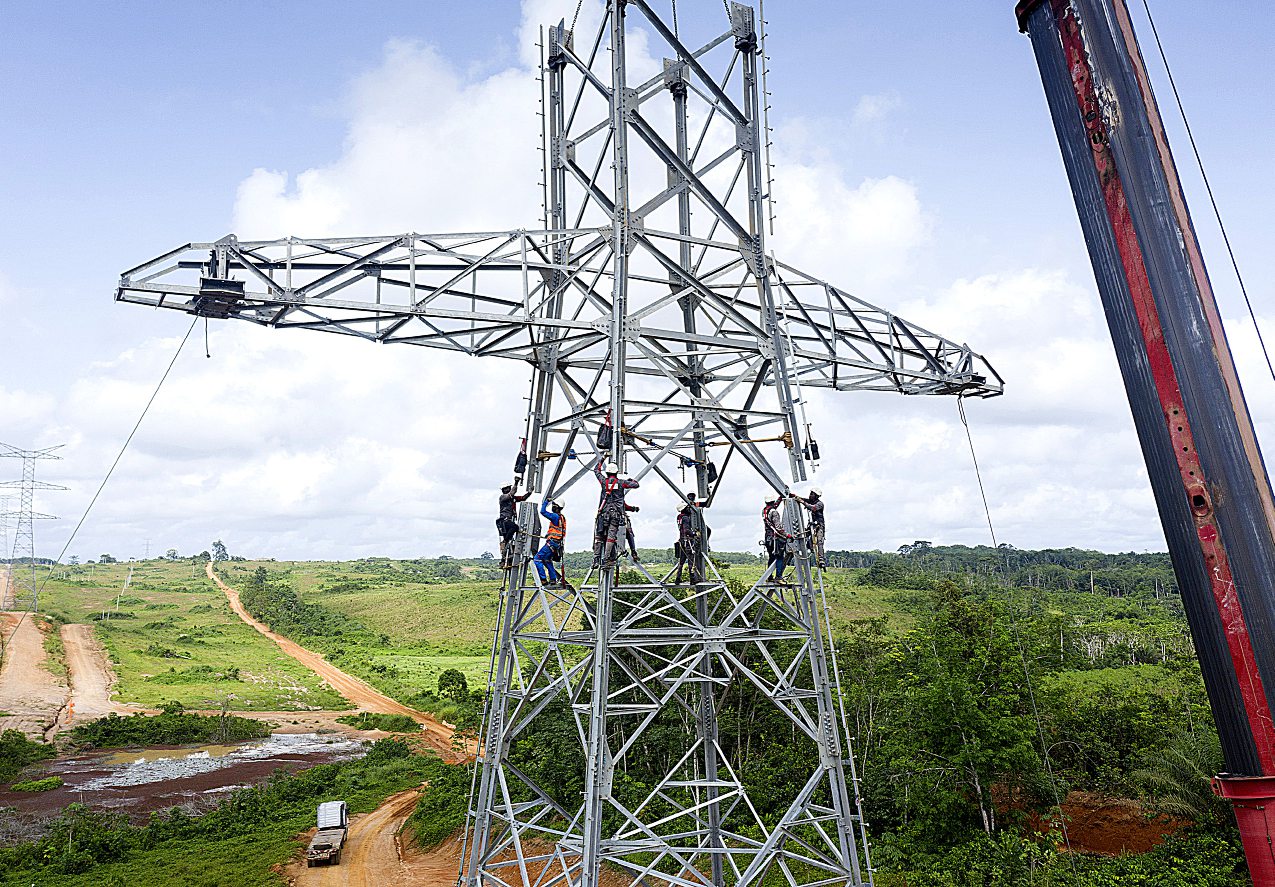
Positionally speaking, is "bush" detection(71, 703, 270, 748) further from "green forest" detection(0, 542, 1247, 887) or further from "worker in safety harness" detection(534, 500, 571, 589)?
"worker in safety harness" detection(534, 500, 571, 589)

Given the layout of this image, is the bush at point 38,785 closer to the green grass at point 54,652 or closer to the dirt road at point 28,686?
the dirt road at point 28,686

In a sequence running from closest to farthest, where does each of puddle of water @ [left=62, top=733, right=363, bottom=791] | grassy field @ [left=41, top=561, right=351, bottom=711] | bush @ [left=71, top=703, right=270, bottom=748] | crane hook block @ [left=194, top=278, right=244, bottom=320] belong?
crane hook block @ [left=194, top=278, right=244, bottom=320]
puddle of water @ [left=62, top=733, right=363, bottom=791]
bush @ [left=71, top=703, right=270, bottom=748]
grassy field @ [left=41, top=561, right=351, bottom=711]

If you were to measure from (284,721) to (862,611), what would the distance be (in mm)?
39721

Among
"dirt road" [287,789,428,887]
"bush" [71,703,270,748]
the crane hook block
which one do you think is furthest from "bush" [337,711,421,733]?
the crane hook block

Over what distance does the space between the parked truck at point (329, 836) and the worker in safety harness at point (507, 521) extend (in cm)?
1711

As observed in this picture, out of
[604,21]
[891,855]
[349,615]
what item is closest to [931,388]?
[604,21]

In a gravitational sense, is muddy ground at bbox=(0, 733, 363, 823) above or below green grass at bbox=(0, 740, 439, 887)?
above

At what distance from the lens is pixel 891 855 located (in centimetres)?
2064

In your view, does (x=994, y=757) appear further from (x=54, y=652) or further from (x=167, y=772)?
(x=54, y=652)

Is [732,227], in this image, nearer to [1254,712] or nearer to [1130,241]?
[1130,241]

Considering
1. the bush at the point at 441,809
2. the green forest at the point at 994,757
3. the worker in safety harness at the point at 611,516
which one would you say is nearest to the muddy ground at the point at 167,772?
the bush at the point at 441,809

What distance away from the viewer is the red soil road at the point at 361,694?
42938mm

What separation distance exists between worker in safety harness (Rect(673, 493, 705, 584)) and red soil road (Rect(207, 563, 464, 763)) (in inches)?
1077

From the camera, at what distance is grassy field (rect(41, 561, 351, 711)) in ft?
172
